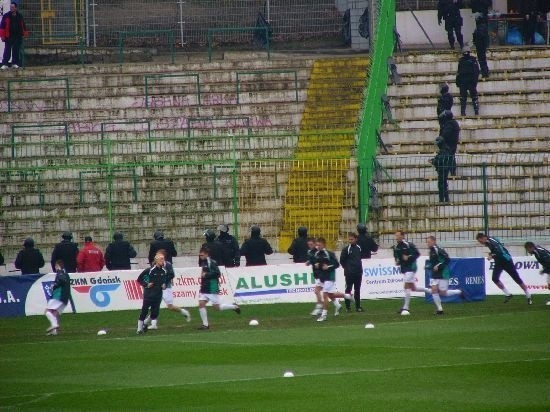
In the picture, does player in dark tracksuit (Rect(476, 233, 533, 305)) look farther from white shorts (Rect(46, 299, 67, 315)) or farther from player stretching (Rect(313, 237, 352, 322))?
white shorts (Rect(46, 299, 67, 315))

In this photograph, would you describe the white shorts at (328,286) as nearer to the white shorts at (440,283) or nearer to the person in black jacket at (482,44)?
the white shorts at (440,283)

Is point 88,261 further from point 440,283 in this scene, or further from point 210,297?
point 440,283

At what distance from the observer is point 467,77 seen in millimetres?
39031

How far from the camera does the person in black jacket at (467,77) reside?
3878 centimetres

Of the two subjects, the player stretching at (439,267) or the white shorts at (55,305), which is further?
the player stretching at (439,267)

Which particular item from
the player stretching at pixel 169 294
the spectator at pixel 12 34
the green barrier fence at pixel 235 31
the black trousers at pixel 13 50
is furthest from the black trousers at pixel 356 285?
the black trousers at pixel 13 50

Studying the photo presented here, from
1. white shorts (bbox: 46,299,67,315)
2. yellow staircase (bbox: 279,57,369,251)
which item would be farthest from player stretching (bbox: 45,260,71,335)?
yellow staircase (bbox: 279,57,369,251)

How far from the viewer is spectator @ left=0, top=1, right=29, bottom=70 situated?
4356cm

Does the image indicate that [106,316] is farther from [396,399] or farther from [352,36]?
[352,36]

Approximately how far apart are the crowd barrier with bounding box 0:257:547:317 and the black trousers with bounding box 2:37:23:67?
13.2 m

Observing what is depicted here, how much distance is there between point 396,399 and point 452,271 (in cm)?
1475

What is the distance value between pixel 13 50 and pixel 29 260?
12233mm

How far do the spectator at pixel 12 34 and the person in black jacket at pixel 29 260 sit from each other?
1131cm

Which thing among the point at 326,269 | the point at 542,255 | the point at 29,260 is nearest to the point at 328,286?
the point at 326,269
